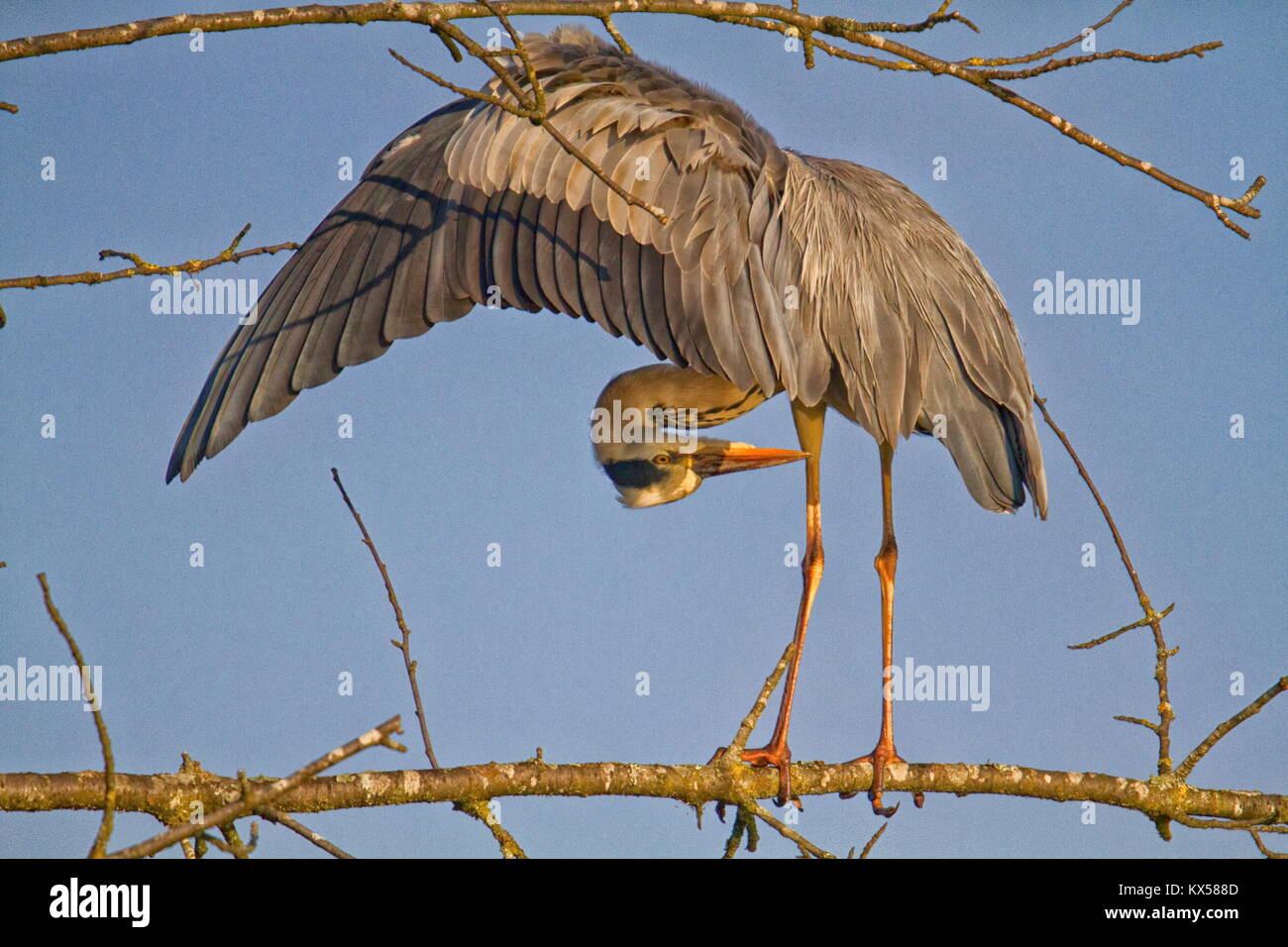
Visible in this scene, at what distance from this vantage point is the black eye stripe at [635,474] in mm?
4840

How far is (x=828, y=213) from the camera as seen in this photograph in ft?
14.0

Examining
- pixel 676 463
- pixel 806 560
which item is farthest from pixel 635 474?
pixel 806 560

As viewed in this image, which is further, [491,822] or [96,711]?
[491,822]

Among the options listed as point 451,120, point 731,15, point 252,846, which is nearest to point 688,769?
point 252,846

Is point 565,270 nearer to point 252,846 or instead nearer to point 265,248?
point 265,248

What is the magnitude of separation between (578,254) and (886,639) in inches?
73.3

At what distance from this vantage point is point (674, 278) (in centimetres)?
387

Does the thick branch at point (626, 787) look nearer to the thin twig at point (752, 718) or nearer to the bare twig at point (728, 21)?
the thin twig at point (752, 718)

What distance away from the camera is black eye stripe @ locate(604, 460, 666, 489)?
484cm

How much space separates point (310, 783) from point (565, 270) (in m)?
1.71

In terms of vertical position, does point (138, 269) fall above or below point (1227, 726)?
above

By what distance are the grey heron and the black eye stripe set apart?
0.64m

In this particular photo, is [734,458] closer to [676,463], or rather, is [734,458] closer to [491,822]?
[676,463]

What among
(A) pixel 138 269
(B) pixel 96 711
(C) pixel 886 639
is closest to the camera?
(B) pixel 96 711
